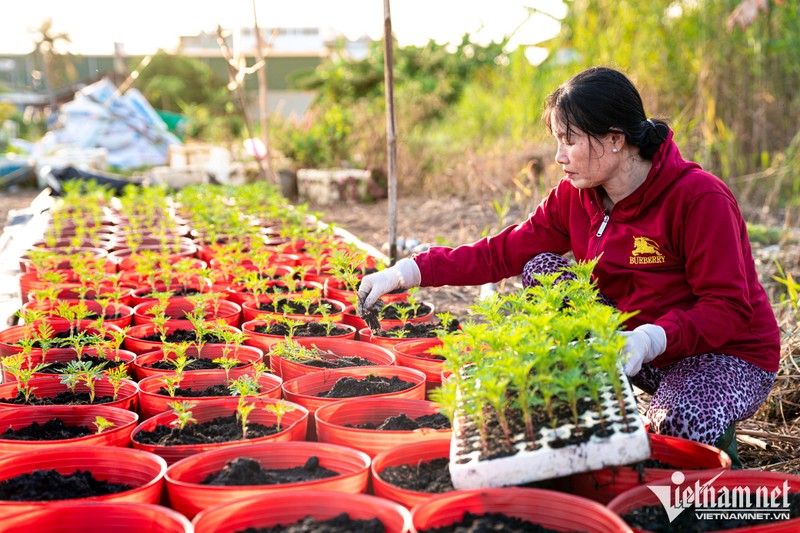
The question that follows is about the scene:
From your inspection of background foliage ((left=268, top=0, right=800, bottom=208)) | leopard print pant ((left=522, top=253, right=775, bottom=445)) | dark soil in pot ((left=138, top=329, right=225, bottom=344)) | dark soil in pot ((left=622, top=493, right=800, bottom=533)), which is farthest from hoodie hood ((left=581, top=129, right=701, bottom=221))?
background foliage ((left=268, top=0, right=800, bottom=208))

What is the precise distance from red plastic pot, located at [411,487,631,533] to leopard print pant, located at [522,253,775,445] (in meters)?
0.57

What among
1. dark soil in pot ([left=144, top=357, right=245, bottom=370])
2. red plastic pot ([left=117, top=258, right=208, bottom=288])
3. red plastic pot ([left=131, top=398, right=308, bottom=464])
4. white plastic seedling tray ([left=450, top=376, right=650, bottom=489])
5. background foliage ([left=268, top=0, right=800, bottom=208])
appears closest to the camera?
→ white plastic seedling tray ([left=450, top=376, right=650, bottom=489])

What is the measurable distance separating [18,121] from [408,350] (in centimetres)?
1990

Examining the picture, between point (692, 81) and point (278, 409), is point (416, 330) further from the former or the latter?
point (692, 81)

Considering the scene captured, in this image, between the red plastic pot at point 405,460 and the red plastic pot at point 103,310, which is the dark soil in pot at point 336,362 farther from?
the red plastic pot at point 103,310

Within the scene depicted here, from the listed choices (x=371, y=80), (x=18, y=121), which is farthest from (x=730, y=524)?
(x=18, y=121)

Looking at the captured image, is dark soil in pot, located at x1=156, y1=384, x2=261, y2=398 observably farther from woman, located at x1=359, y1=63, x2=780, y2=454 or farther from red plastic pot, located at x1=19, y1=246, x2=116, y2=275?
red plastic pot, located at x1=19, y1=246, x2=116, y2=275

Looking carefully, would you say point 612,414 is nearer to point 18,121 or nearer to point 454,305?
point 454,305

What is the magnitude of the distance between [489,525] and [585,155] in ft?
3.59

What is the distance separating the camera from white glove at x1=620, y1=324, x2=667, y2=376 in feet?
5.98

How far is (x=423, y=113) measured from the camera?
1017cm

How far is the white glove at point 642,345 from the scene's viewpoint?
182 centimetres

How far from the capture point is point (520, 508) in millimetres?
1491

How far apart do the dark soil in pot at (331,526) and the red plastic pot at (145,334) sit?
48.8 inches
